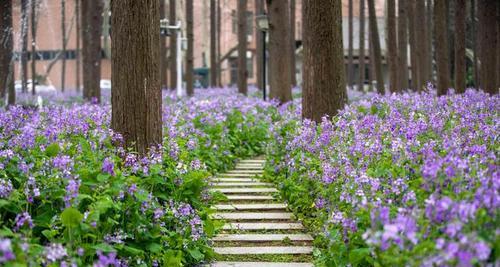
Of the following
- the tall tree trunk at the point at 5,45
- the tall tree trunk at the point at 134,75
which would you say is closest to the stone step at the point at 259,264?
the tall tree trunk at the point at 134,75

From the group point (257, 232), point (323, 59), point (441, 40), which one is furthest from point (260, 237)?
point (441, 40)

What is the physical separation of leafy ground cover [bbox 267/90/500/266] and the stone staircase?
0.76 feet

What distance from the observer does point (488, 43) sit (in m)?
17.0

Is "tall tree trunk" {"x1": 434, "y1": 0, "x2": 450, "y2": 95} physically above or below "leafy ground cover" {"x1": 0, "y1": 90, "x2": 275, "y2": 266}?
above

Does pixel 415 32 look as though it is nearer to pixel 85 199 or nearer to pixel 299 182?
pixel 299 182

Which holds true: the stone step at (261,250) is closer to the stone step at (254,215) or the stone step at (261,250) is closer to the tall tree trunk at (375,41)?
the stone step at (254,215)

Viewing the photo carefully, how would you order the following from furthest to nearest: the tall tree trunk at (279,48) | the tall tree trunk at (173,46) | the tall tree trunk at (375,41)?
the tall tree trunk at (173,46) → the tall tree trunk at (375,41) → the tall tree trunk at (279,48)

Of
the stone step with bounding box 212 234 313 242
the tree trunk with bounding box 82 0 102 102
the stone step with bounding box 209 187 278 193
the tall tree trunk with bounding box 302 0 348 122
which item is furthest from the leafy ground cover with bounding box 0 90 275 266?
the tree trunk with bounding box 82 0 102 102

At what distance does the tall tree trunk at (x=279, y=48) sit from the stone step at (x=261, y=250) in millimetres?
11926

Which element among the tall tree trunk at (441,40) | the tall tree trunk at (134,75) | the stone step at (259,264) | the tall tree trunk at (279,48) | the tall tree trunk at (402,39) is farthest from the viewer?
the tall tree trunk at (402,39)

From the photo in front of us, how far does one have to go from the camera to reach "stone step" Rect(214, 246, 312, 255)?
23.3 feet

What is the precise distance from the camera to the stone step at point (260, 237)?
7617 mm

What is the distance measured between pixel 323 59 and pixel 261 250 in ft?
14.5

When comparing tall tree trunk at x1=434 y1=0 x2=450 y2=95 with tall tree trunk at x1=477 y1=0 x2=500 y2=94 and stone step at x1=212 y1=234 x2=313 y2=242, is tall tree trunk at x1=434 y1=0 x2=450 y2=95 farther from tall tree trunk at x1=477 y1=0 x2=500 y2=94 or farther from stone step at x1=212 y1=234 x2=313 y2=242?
stone step at x1=212 y1=234 x2=313 y2=242
